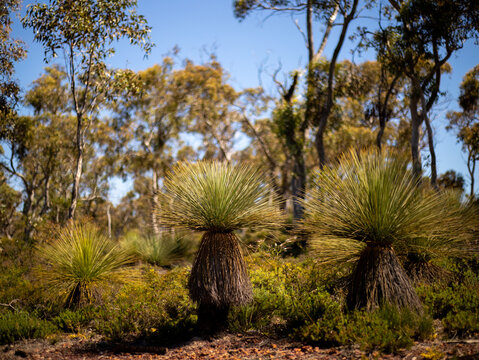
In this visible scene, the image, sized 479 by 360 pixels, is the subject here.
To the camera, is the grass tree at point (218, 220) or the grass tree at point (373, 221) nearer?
the grass tree at point (373, 221)

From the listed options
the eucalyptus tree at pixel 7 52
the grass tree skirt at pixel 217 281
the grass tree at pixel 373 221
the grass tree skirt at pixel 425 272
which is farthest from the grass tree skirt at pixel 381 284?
the eucalyptus tree at pixel 7 52

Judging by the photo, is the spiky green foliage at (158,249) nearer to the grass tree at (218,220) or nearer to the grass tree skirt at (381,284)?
the grass tree at (218,220)

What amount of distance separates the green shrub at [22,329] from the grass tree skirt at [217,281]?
2110 millimetres

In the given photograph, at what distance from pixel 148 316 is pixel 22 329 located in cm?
166

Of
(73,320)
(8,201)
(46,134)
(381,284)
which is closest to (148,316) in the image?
(73,320)

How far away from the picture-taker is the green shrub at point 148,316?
5.18 meters

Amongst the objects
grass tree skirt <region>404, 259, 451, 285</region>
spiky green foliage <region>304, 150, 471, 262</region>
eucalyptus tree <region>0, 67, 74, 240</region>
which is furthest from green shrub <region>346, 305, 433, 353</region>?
eucalyptus tree <region>0, 67, 74, 240</region>

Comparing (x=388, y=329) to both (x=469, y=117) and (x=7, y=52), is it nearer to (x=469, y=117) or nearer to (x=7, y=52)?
(x=7, y=52)

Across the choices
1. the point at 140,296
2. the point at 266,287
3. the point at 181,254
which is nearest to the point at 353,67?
the point at 181,254

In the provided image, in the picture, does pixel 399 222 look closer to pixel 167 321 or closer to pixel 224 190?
pixel 224 190

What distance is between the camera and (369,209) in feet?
15.1

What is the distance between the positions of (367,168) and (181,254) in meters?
8.67

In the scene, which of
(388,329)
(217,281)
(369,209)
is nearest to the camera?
(388,329)

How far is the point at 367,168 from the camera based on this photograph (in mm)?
4984
